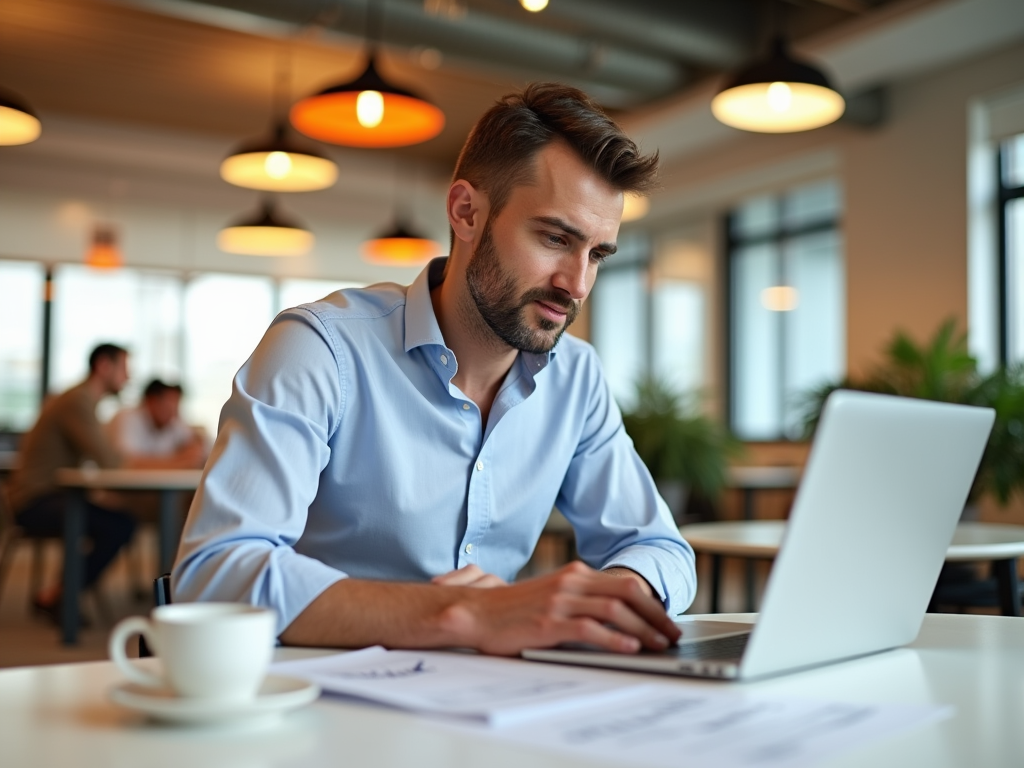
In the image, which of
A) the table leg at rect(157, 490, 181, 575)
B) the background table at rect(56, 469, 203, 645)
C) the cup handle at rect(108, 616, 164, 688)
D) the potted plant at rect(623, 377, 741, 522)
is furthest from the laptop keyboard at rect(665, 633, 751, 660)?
the potted plant at rect(623, 377, 741, 522)

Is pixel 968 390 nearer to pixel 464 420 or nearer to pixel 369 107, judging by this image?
pixel 369 107

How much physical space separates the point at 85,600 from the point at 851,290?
560cm

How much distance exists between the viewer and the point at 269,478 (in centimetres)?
124

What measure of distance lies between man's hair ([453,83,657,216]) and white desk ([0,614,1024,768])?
2.73 ft

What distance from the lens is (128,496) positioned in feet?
22.0

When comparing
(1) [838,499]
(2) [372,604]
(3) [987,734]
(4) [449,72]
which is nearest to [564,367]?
(2) [372,604]

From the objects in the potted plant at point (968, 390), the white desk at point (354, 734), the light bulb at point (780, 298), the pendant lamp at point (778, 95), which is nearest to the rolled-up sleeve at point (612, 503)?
the white desk at point (354, 734)

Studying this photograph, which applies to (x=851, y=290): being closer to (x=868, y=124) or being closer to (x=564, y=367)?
(x=868, y=124)

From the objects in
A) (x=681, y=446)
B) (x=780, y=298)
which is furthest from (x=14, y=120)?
(x=780, y=298)

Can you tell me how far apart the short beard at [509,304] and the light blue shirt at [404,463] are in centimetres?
8

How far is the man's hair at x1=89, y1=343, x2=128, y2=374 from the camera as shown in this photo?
19.4 ft

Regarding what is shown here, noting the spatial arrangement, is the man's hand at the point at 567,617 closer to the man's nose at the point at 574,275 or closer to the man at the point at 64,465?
the man's nose at the point at 574,275

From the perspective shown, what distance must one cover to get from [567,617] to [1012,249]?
658cm

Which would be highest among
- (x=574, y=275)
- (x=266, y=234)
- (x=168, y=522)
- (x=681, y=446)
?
(x=266, y=234)
